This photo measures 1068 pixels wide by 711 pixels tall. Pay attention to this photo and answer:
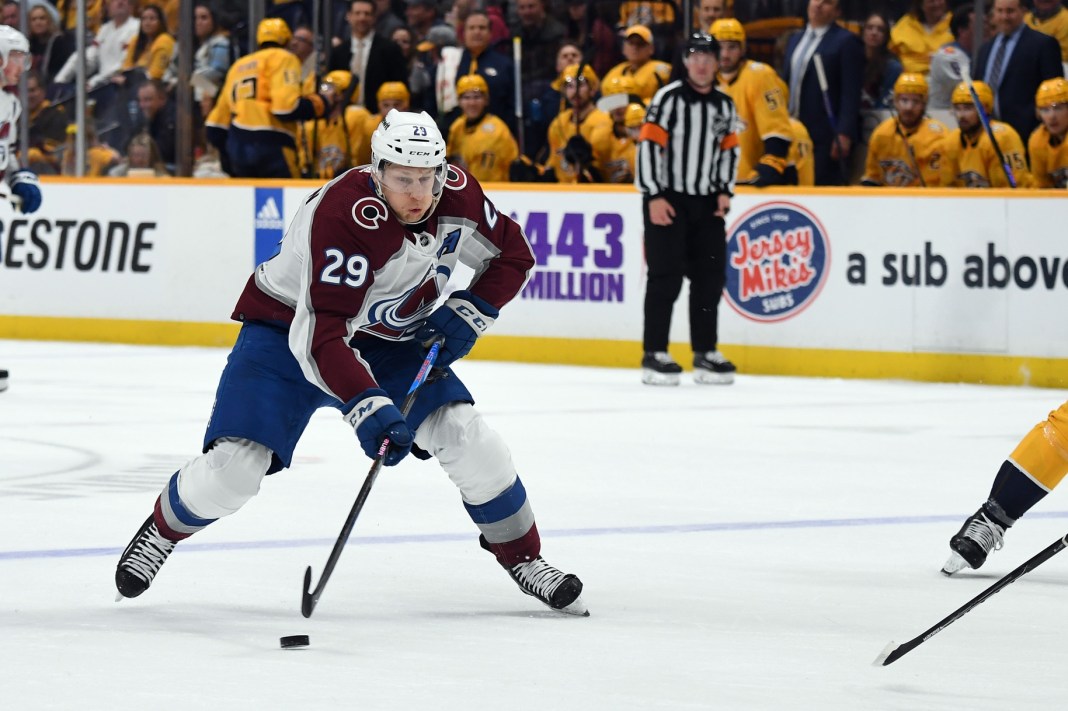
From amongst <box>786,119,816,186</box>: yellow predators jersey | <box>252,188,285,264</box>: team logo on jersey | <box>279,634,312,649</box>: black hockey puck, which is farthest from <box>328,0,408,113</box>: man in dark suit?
<box>279,634,312,649</box>: black hockey puck

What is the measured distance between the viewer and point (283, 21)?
1209cm

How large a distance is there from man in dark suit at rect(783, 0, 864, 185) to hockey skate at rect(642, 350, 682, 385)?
5.38 ft

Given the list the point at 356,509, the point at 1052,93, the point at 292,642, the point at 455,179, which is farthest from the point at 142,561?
the point at 1052,93

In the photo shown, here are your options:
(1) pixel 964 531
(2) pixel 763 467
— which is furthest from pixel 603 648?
(2) pixel 763 467

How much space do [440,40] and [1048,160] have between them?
4161 millimetres

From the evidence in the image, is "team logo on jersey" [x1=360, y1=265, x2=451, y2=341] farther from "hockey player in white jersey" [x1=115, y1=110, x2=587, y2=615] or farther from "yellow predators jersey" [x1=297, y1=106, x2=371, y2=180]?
"yellow predators jersey" [x1=297, y1=106, x2=371, y2=180]

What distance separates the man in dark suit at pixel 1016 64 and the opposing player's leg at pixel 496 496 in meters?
6.44

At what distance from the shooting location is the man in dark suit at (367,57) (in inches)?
478

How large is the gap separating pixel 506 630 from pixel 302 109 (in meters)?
8.28

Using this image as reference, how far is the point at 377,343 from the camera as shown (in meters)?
4.37

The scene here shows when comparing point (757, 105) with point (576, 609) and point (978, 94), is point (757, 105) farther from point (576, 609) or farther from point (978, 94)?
point (576, 609)

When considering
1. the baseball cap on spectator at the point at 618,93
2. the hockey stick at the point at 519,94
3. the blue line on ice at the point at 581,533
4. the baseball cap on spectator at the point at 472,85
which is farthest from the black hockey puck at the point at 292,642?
the hockey stick at the point at 519,94

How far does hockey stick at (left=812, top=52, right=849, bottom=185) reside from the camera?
10516 mm

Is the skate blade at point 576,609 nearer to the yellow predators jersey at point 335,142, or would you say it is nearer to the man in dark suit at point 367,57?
the yellow predators jersey at point 335,142
